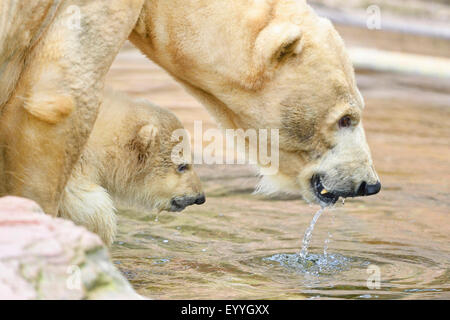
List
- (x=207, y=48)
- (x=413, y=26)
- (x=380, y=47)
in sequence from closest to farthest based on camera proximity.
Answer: (x=207, y=48), (x=380, y=47), (x=413, y=26)

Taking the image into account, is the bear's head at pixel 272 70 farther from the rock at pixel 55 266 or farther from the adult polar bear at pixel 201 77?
the rock at pixel 55 266

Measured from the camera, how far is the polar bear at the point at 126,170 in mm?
3900

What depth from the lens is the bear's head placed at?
3432mm

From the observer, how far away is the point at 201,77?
358 centimetres

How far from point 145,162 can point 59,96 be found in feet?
4.20

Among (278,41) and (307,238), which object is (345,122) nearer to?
(278,41)

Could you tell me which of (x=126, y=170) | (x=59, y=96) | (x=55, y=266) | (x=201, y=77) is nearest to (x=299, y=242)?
(x=126, y=170)

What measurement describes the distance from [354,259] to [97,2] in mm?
1834

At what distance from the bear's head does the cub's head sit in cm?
56

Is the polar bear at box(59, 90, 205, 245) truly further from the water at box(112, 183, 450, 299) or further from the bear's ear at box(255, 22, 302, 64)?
the bear's ear at box(255, 22, 302, 64)

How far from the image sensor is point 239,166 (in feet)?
20.6

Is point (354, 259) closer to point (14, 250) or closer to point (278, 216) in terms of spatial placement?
point (278, 216)

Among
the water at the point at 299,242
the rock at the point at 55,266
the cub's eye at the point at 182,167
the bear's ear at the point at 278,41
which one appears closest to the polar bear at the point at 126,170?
the cub's eye at the point at 182,167
